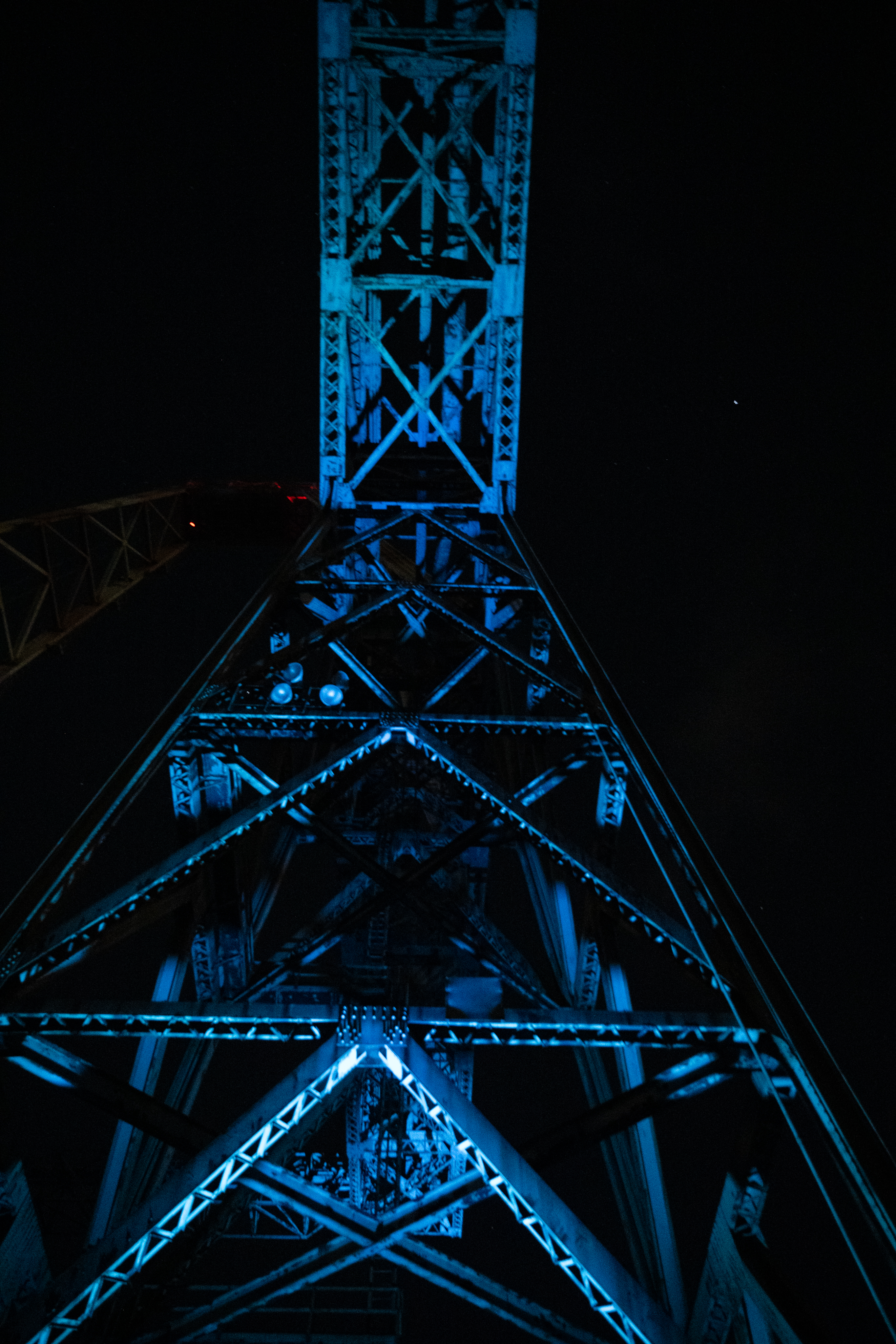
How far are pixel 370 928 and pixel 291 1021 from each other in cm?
478

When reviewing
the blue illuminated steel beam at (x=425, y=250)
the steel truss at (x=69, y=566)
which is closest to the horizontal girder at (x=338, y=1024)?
the steel truss at (x=69, y=566)

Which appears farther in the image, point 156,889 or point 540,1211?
point 156,889

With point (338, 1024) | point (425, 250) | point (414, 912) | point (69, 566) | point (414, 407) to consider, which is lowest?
point (414, 912)

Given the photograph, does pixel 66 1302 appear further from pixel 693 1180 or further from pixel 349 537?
pixel 693 1180

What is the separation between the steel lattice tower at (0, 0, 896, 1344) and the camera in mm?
2871

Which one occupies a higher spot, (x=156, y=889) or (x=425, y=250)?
(x=425, y=250)

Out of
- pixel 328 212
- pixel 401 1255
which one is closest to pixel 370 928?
pixel 401 1255

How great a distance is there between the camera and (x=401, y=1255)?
3711mm

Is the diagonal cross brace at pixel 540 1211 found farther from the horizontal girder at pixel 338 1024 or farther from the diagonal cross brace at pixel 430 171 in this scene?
the diagonal cross brace at pixel 430 171

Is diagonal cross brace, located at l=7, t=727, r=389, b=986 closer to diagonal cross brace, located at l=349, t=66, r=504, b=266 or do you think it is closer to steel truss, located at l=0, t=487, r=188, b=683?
steel truss, located at l=0, t=487, r=188, b=683

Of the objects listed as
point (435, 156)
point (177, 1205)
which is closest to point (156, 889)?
point (177, 1205)

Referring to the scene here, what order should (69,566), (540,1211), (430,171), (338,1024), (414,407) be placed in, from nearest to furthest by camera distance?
1. (540,1211)
2. (338,1024)
3. (430,171)
4. (414,407)
5. (69,566)

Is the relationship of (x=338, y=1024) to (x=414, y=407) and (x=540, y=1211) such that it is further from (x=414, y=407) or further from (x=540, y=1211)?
(x=414, y=407)

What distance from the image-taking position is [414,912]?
705 cm
